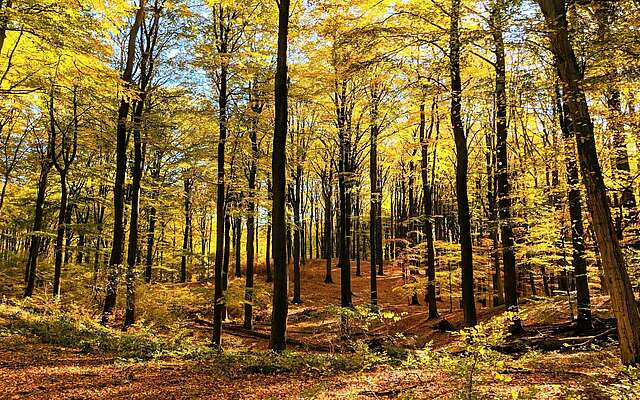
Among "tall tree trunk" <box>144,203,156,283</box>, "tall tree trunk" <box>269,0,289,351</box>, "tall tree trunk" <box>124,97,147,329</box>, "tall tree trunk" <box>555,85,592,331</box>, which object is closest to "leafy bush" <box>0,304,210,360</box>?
"tall tree trunk" <box>124,97,147,329</box>

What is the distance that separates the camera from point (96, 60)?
10023mm

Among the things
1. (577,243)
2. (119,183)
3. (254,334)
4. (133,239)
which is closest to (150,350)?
(133,239)

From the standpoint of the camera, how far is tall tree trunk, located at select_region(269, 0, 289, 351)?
898cm

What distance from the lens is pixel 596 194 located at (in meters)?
5.58

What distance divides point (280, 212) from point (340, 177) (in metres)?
8.86

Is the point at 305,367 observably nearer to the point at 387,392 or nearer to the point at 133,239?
the point at 387,392

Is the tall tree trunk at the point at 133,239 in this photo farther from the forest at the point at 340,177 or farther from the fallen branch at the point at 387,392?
the fallen branch at the point at 387,392

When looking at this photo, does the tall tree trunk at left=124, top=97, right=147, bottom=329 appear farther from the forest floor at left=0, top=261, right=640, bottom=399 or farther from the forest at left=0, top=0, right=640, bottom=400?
the forest floor at left=0, top=261, right=640, bottom=399

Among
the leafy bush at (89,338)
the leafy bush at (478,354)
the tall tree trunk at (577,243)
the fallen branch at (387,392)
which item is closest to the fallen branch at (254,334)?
the leafy bush at (89,338)

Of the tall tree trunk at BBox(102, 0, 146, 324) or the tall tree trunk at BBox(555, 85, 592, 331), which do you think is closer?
the tall tree trunk at BBox(555, 85, 592, 331)

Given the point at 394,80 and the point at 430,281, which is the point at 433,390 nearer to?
the point at 430,281

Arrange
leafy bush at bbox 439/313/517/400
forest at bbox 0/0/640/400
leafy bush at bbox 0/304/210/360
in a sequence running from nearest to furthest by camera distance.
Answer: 1. leafy bush at bbox 439/313/517/400
2. forest at bbox 0/0/640/400
3. leafy bush at bbox 0/304/210/360

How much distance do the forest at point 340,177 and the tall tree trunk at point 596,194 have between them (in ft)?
0.08

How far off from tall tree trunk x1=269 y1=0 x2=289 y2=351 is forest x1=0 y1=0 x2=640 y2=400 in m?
0.05
